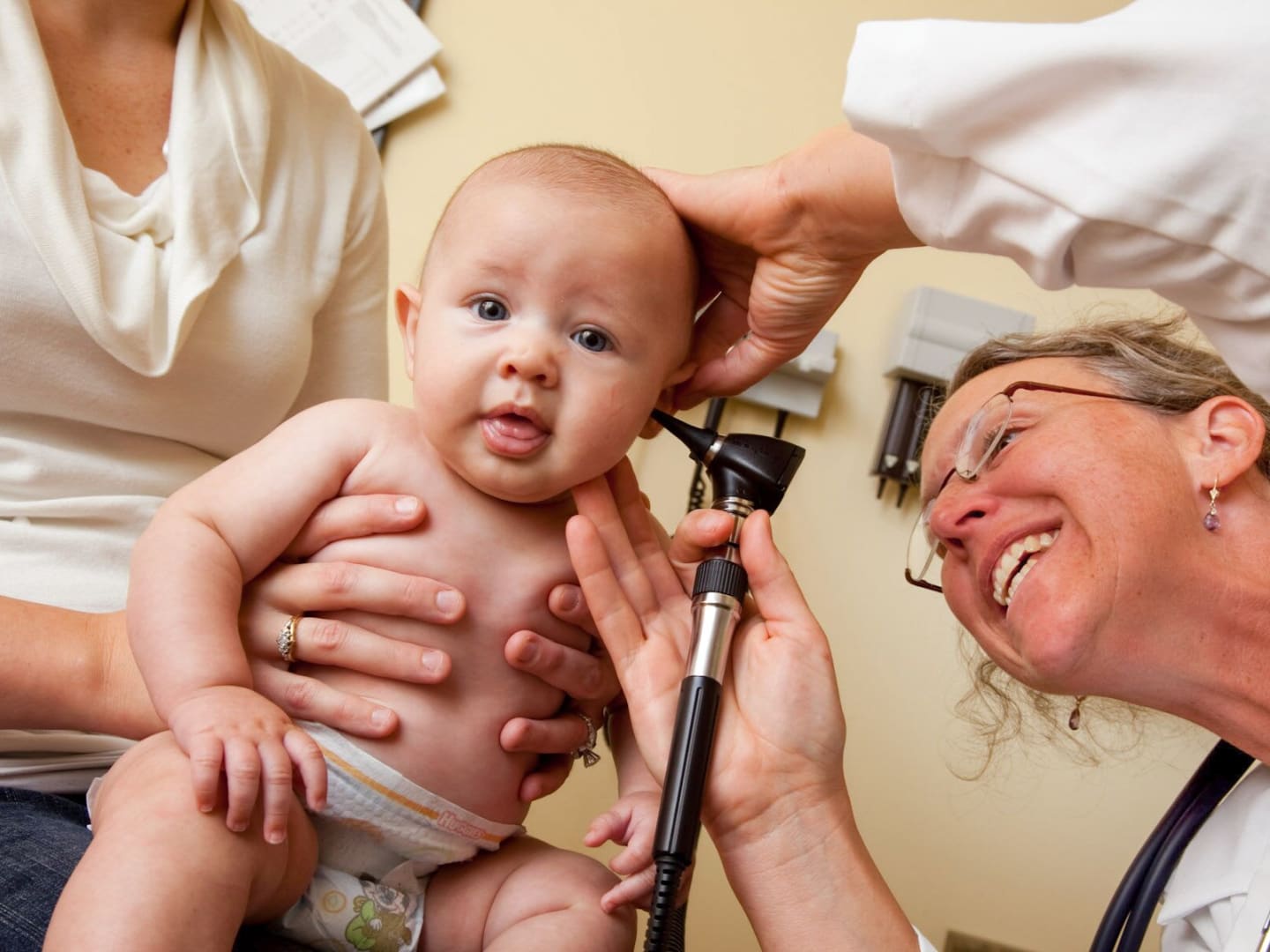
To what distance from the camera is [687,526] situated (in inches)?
41.3

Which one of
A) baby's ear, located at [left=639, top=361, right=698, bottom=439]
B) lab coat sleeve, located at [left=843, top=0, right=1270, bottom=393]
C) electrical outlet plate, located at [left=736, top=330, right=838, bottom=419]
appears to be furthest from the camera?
electrical outlet plate, located at [left=736, top=330, right=838, bottom=419]

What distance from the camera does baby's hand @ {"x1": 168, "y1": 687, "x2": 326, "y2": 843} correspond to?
835 millimetres

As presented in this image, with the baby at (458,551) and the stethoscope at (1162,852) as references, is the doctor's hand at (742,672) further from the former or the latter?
the stethoscope at (1162,852)

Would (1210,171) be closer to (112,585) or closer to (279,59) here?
(112,585)

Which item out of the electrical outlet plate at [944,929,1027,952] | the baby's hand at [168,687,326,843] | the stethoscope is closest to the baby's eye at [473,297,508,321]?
the baby's hand at [168,687,326,843]

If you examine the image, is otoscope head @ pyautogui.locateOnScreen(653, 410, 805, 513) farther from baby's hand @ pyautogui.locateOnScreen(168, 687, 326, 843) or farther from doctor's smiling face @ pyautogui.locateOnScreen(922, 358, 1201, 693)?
baby's hand @ pyautogui.locateOnScreen(168, 687, 326, 843)

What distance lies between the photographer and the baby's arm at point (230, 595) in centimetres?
85

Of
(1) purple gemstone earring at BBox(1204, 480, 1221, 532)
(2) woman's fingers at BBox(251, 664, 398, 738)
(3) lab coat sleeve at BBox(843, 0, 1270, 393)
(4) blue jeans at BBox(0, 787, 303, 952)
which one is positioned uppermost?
(3) lab coat sleeve at BBox(843, 0, 1270, 393)

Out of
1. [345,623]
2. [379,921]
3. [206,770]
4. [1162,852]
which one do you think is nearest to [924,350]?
[1162,852]

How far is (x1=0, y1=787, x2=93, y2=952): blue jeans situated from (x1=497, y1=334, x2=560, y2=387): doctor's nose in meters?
0.58

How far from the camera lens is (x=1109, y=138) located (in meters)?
0.65

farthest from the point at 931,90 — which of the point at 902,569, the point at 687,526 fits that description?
the point at 902,569

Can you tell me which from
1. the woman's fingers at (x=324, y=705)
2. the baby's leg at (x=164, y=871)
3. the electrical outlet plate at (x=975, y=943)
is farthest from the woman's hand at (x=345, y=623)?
the electrical outlet plate at (x=975, y=943)

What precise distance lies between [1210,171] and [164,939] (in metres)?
0.89
